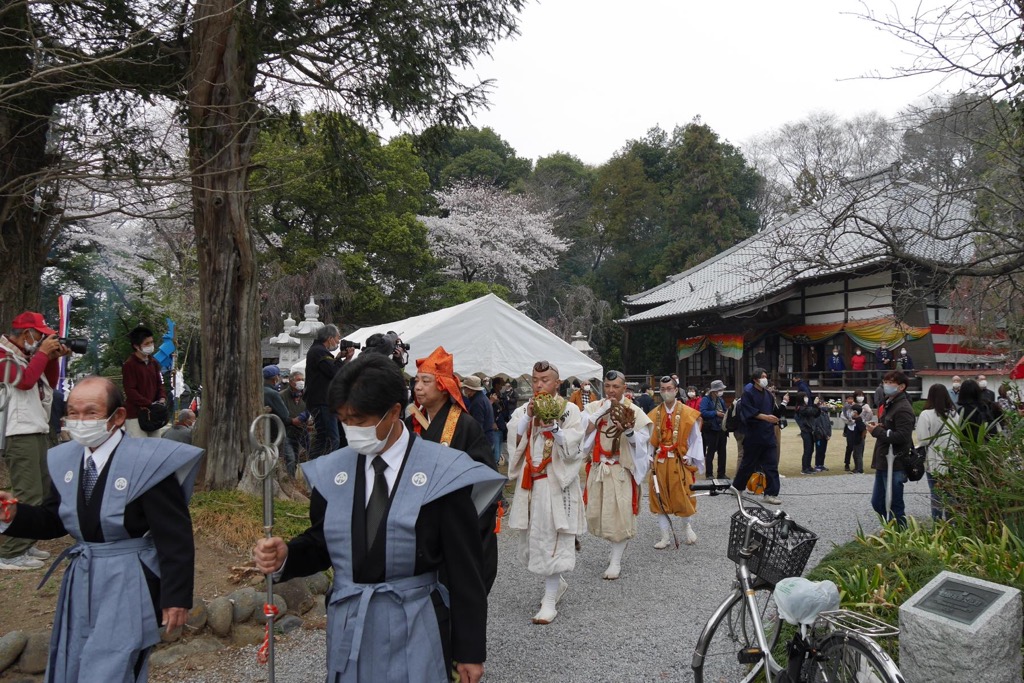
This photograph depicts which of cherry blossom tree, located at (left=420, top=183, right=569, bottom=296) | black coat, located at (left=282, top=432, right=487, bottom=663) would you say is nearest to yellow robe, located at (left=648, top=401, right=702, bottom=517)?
black coat, located at (left=282, top=432, right=487, bottom=663)

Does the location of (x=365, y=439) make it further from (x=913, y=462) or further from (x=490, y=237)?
(x=490, y=237)

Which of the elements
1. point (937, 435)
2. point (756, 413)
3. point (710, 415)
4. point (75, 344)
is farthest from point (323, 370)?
point (710, 415)

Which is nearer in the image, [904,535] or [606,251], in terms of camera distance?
[904,535]

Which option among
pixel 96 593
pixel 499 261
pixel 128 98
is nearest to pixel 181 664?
pixel 96 593

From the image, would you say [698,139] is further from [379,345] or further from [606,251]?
[379,345]

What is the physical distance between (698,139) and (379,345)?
32.8 m

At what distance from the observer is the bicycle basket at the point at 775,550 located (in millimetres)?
3535

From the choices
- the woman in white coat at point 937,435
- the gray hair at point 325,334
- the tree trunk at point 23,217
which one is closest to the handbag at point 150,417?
the gray hair at point 325,334

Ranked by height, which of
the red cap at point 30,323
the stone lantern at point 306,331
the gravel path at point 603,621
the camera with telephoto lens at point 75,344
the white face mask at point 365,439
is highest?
the stone lantern at point 306,331

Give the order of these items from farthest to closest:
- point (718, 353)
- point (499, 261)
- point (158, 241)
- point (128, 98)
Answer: point (499, 261), point (718, 353), point (158, 241), point (128, 98)

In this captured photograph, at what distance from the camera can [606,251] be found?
4131cm

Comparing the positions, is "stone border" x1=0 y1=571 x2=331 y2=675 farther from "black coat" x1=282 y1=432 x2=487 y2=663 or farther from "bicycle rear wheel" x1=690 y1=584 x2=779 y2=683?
"black coat" x1=282 y1=432 x2=487 y2=663

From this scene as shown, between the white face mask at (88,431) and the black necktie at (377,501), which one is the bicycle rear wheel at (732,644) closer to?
the black necktie at (377,501)

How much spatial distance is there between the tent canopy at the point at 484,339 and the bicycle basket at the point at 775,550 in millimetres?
7172
